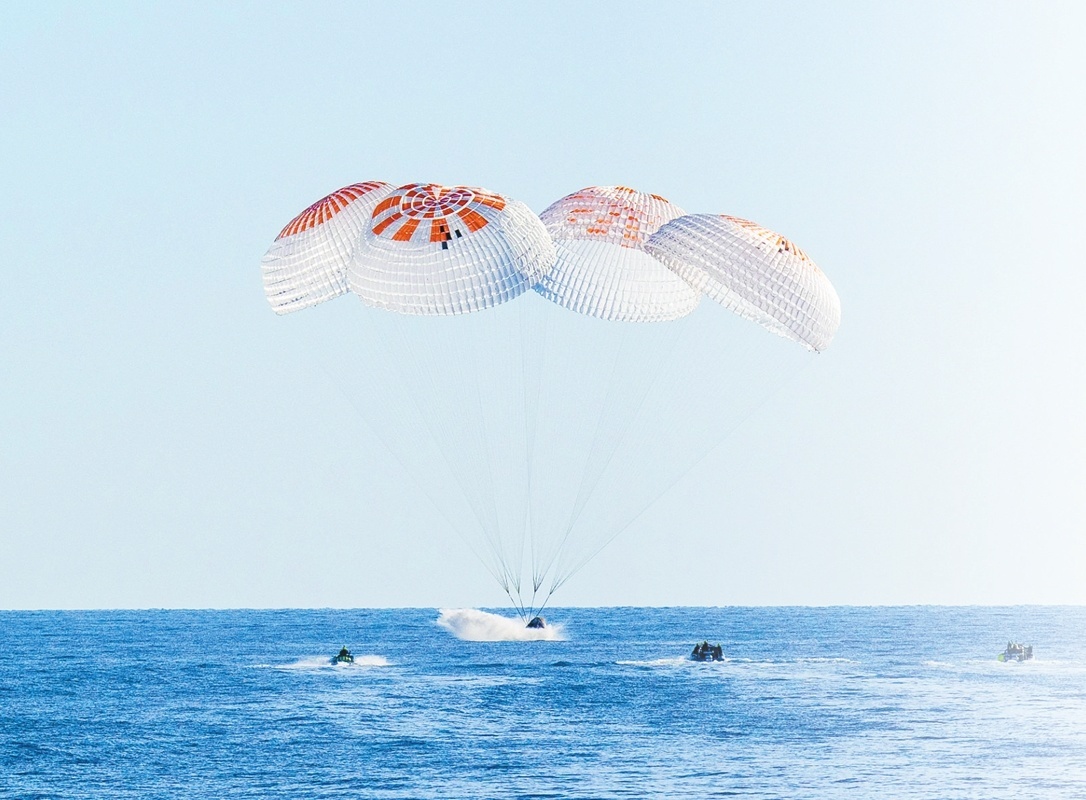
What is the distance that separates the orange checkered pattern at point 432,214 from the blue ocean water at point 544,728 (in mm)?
10353

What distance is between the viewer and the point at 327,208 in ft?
101

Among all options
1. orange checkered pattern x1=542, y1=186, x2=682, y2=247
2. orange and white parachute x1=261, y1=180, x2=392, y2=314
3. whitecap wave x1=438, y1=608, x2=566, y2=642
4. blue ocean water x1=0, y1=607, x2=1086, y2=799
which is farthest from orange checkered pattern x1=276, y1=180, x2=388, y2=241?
whitecap wave x1=438, y1=608, x2=566, y2=642

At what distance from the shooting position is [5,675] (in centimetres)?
5669

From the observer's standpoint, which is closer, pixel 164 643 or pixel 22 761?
pixel 22 761

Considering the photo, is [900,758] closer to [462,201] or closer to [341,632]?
[462,201]

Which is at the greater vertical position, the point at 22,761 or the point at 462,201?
the point at 462,201

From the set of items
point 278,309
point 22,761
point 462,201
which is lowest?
point 22,761

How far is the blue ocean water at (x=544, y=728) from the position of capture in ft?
91.4

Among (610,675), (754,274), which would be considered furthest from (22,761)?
(610,675)

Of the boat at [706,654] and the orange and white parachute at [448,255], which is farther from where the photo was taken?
the boat at [706,654]

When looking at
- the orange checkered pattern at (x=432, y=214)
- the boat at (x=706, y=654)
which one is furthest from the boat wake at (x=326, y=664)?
the orange checkered pattern at (x=432, y=214)

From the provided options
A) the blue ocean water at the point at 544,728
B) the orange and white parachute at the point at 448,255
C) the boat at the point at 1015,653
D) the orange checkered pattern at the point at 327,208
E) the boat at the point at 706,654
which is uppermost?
the orange checkered pattern at the point at 327,208

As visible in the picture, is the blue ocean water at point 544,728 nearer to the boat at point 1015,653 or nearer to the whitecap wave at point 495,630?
the boat at point 1015,653

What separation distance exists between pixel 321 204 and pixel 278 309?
2.55 metres
